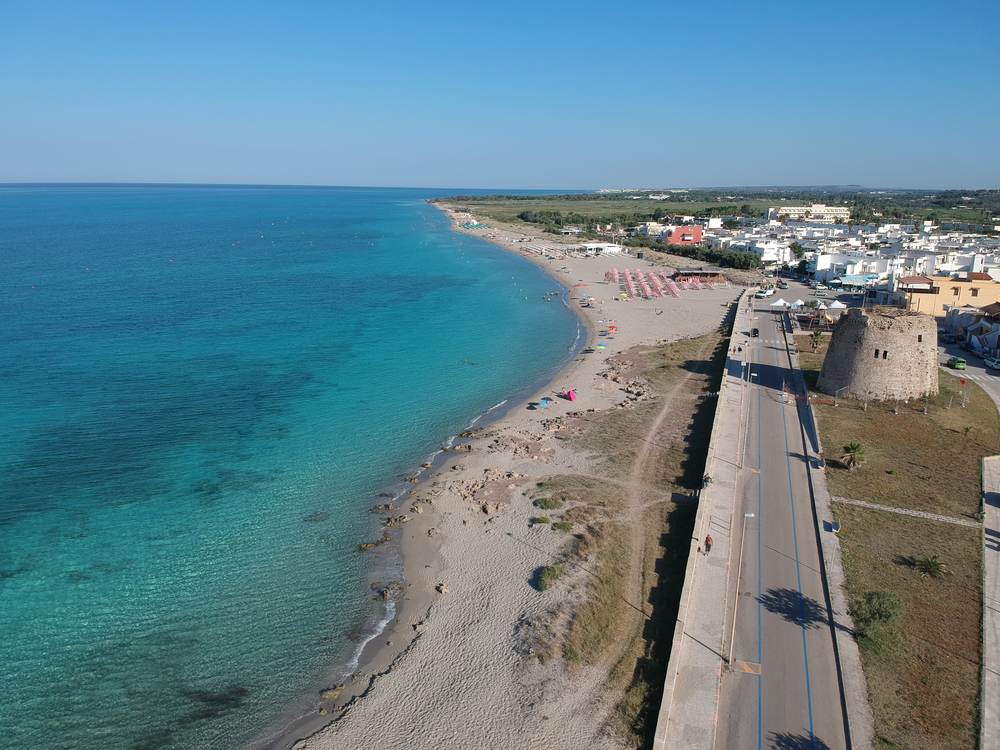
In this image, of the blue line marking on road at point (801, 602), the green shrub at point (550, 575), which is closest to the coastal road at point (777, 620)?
the blue line marking on road at point (801, 602)

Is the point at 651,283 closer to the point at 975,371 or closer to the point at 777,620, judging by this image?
the point at 975,371

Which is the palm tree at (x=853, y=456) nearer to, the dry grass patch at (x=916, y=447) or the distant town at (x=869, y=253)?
the dry grass patch at (x=916, y=447)

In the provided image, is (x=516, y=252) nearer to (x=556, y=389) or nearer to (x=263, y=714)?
(x=556, y=389)

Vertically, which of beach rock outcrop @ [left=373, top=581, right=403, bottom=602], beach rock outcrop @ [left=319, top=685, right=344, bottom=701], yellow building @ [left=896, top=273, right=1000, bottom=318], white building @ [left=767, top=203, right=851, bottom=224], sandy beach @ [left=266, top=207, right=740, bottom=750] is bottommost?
beach rock outcrop @ [left=319, top=685, right=344, bottom=701]

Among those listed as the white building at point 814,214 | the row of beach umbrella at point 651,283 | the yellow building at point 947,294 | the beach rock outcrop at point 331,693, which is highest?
the white building at point 814,214

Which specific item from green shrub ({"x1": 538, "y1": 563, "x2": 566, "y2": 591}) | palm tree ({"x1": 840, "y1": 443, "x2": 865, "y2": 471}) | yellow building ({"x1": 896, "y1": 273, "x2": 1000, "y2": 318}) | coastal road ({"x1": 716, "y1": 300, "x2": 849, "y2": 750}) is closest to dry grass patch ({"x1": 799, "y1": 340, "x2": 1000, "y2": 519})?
palm tree ({"x1": 840, "y1": 443, "x2": 865, "y2": 471})

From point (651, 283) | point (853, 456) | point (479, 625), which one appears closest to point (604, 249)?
point (651, 283)

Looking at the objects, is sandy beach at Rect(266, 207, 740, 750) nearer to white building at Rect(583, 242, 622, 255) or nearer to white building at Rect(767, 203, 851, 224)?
white building at Rect(583, 242, 622, 255)
